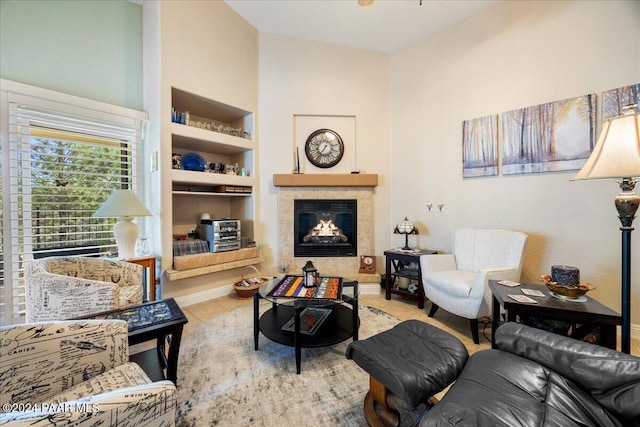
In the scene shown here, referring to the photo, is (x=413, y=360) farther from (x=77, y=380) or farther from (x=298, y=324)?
(x=77, y=380)

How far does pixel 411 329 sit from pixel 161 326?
56.3 inches

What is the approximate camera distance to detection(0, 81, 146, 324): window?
226 cm

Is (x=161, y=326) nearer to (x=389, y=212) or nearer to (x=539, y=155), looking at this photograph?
(x=389, y=212)

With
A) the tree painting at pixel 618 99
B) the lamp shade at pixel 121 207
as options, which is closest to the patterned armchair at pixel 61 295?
the lamp shade at pixel 121 207

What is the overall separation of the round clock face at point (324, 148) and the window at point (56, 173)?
2.14m

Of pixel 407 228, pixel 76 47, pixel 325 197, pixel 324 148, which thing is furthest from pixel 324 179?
pixel 76 47

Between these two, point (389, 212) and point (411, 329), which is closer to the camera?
point (411, 329)

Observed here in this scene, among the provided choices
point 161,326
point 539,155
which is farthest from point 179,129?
point 539,155

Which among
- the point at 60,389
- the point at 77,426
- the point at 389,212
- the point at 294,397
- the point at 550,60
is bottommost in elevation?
the point at 294,397

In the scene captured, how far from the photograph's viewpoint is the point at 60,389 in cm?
106

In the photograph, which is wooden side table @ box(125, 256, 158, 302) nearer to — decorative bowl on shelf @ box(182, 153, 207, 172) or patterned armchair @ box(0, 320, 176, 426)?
decorative bowl on shelf @ box(182, 153, 207, 172)

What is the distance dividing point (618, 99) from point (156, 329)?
3.90 meters

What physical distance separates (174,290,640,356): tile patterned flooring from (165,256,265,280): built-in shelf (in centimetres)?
39

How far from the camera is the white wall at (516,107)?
7.43 feet
